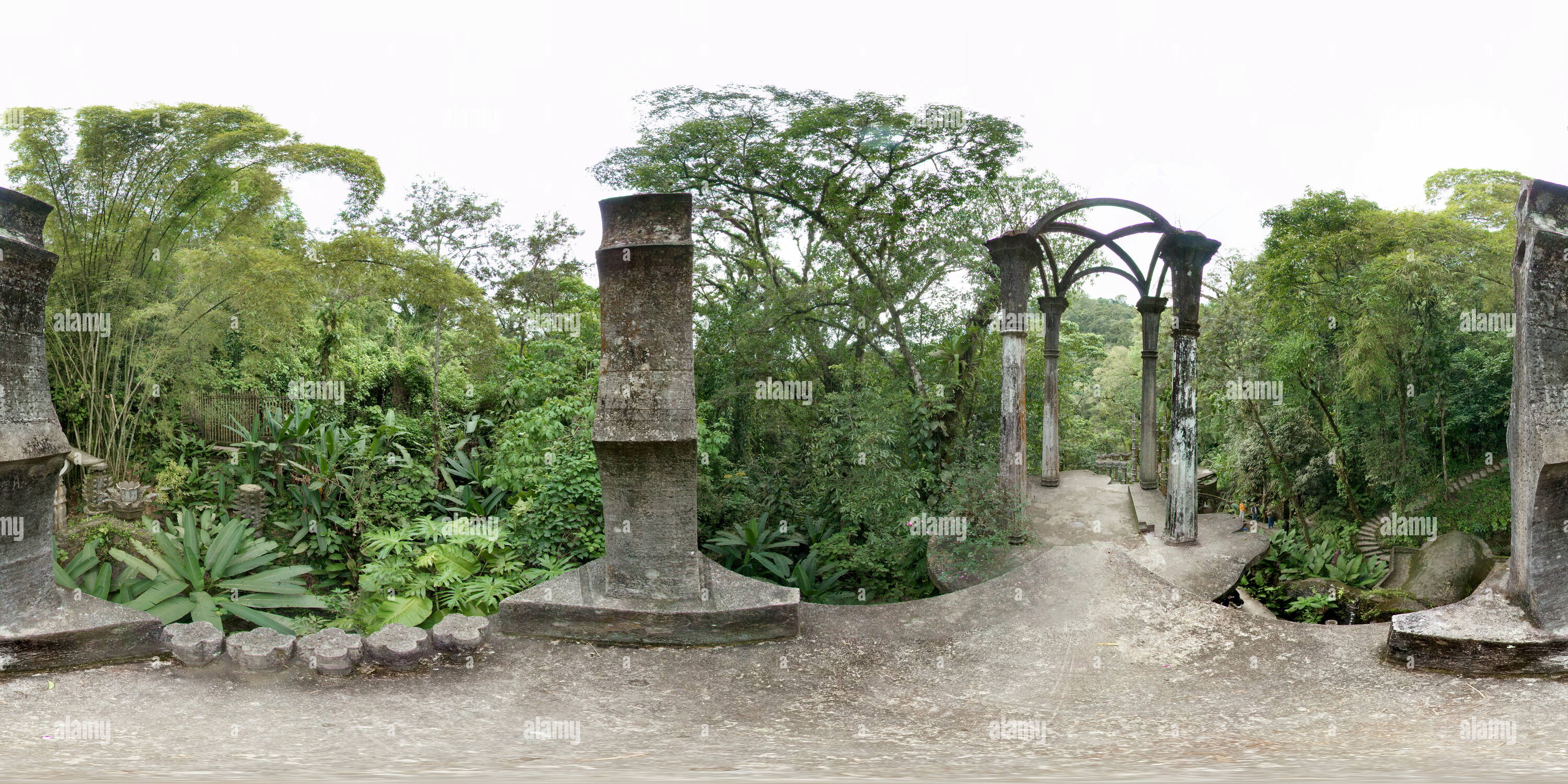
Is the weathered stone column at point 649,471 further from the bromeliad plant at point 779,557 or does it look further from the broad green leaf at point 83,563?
the broad green leaf at point 83,563

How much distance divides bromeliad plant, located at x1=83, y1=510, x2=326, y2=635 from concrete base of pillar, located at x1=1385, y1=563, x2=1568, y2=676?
27.8 ft

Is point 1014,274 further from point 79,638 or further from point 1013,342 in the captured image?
point 79,638

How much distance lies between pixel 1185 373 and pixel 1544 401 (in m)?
3.29

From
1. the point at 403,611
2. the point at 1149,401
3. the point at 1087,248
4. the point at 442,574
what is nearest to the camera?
the point at 403,611

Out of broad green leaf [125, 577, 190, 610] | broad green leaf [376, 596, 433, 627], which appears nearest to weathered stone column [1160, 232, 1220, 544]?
broad green leaf [376, 596, 433, 627]

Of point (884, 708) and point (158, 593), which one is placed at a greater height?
point (158, 593)

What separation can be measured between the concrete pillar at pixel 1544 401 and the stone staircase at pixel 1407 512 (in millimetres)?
3973

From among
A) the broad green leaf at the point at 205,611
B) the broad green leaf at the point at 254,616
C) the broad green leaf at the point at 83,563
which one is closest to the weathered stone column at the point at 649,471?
the broad green leaf at the point at 254,616

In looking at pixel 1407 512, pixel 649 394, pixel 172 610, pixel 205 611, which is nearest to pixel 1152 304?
pixel 1407 512

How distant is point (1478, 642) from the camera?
19.6 feet

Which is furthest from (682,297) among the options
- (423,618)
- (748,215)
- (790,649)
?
(748,215)

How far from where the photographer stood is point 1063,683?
6.10 meters

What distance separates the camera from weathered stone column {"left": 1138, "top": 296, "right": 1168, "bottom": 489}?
1179 cm

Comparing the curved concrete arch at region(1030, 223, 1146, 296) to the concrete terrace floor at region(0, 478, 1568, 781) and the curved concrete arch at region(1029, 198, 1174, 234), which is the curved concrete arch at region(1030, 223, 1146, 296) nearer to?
A: the curved concrete arch at region(1029, 198, 1174, 234)
